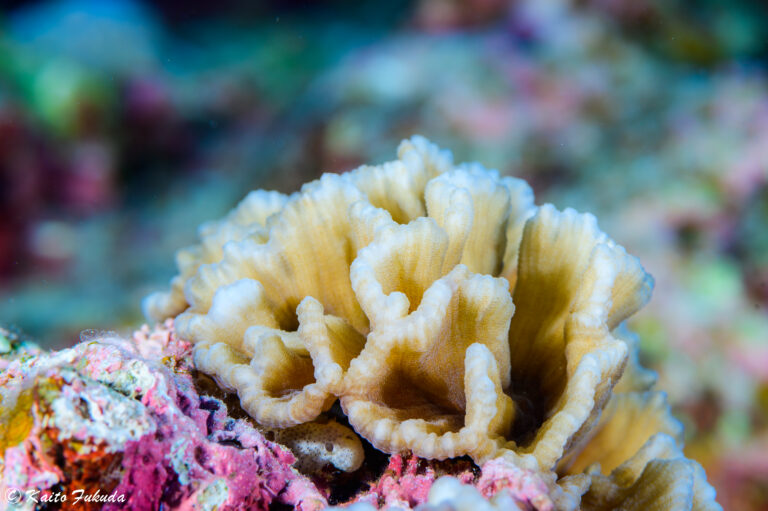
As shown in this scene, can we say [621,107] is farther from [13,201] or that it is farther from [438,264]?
[13,201]

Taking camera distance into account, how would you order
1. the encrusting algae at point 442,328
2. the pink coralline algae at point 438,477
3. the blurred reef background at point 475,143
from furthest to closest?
the blurred reef background at point 475,143 → the encrusting algae at point 442,328 → the pink coralline algae at point 438,477

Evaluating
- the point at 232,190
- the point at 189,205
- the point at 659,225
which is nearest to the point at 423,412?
the point at 659,225

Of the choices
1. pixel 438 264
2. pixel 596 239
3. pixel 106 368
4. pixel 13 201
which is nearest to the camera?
pixel 106 368

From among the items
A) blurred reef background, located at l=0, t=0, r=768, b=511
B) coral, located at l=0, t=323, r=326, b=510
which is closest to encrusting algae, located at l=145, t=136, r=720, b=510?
coral, located at l=0, t=323, r=326, b=510

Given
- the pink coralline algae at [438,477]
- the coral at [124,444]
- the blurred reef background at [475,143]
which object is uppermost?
the coral at [124,444]

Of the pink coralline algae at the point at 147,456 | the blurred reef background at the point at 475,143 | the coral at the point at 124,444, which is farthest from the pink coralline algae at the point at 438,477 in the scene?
the blurred reef background at the point at 475,143

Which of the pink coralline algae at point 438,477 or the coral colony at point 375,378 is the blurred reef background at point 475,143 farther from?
the pink coralline algae at point 438,477

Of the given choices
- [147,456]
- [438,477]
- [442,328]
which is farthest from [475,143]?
[147,456]
